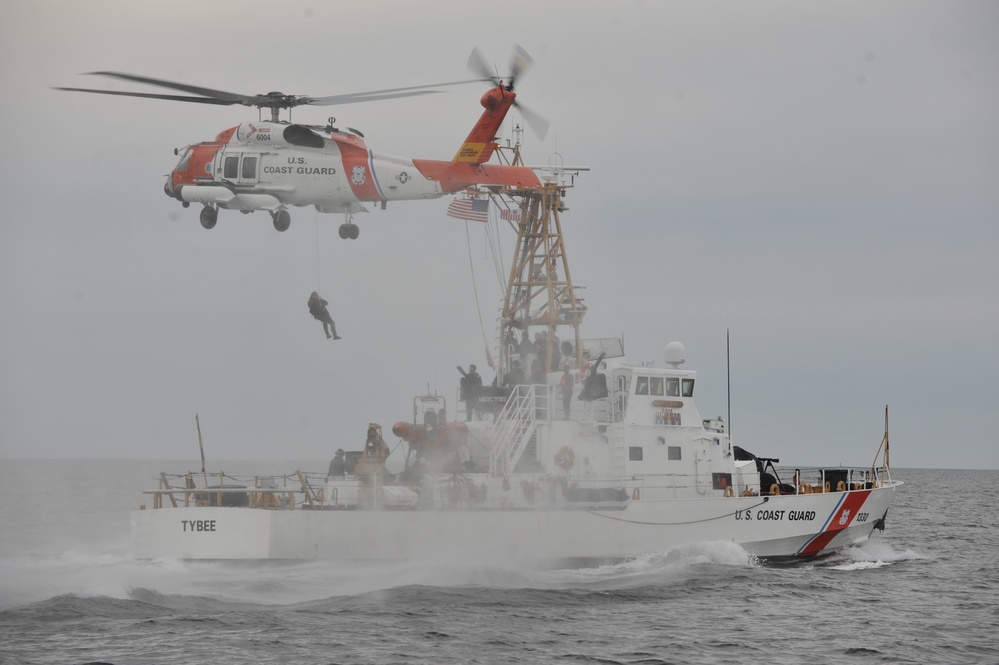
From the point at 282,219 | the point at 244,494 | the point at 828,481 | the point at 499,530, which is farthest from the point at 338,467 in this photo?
the point at 828,481

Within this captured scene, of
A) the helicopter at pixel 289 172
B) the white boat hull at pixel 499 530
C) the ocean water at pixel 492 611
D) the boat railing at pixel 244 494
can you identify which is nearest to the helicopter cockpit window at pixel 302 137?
the helicopter at pixel 289 172

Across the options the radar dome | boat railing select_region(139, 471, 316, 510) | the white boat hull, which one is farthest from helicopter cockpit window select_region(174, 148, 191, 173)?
the radar dome

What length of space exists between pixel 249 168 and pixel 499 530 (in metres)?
10.5

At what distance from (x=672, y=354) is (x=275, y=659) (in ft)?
50.8

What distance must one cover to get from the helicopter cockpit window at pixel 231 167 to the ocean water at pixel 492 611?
8985 millimetres

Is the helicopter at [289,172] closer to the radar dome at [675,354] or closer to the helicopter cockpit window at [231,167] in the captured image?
the helicopter cockpit window at [231,167]

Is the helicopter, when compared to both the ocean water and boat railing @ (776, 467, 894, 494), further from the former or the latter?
boat railing @ (776, 467, 894, 494)

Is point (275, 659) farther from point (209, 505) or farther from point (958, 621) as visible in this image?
point (958, 621)

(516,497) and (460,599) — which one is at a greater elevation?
(516,497)

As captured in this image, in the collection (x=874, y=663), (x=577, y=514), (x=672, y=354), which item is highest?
(x=672, y=354)

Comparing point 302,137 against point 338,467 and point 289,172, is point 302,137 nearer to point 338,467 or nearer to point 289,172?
point 289,172

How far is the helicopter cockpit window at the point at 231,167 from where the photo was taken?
81.1 feet

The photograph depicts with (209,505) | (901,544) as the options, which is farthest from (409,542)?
(901,544)

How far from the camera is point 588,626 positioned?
21312mm
